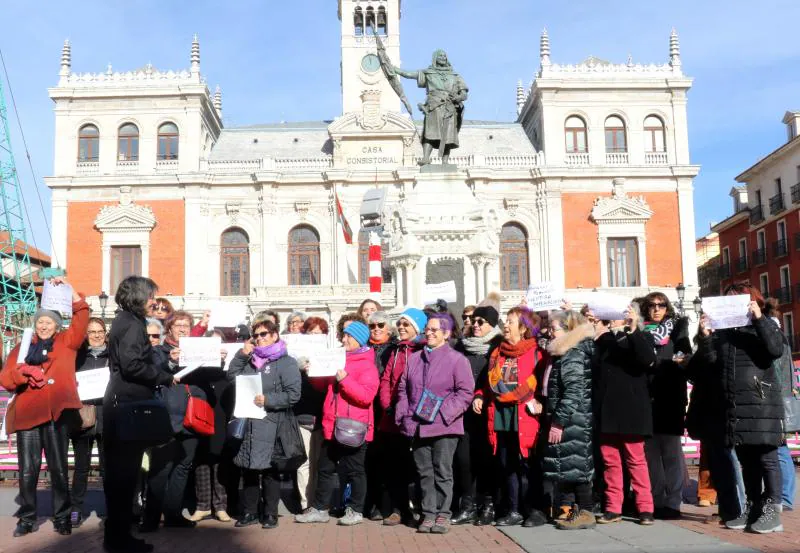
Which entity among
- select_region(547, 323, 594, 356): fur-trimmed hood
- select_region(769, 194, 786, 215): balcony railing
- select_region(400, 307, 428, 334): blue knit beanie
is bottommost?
select_region(547, 323, 594, 356): fur-trimmed hood

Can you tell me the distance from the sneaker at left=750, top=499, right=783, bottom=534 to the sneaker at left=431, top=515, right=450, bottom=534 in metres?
2.22

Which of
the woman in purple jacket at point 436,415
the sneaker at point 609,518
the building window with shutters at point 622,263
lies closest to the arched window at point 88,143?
the building window with shutters at point 622,263

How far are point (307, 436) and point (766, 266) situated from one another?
36.8 m

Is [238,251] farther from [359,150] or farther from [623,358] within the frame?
[623,358]

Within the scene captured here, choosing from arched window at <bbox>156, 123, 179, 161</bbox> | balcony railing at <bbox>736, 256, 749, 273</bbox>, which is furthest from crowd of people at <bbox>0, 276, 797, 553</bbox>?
balcony railing at <bbox>736, 256, 749, 273</bbox>

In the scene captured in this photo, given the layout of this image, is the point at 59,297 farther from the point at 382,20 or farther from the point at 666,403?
the point at 382,20

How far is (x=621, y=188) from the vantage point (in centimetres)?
3512

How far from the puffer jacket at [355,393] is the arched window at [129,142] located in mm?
31416

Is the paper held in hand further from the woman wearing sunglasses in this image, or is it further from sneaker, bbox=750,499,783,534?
sneaker, bbox=750,499,783,534

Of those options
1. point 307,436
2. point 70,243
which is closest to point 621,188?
point 70,243

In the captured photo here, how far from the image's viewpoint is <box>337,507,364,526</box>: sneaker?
6594 mm

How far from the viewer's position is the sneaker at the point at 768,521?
590 cm

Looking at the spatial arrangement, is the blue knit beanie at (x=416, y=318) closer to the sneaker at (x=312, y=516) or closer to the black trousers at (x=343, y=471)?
the black trousers at (x=343, y=471)

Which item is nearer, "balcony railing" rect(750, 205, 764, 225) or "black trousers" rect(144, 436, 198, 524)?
"black trousers" rect(144, 436, 198, 524)
